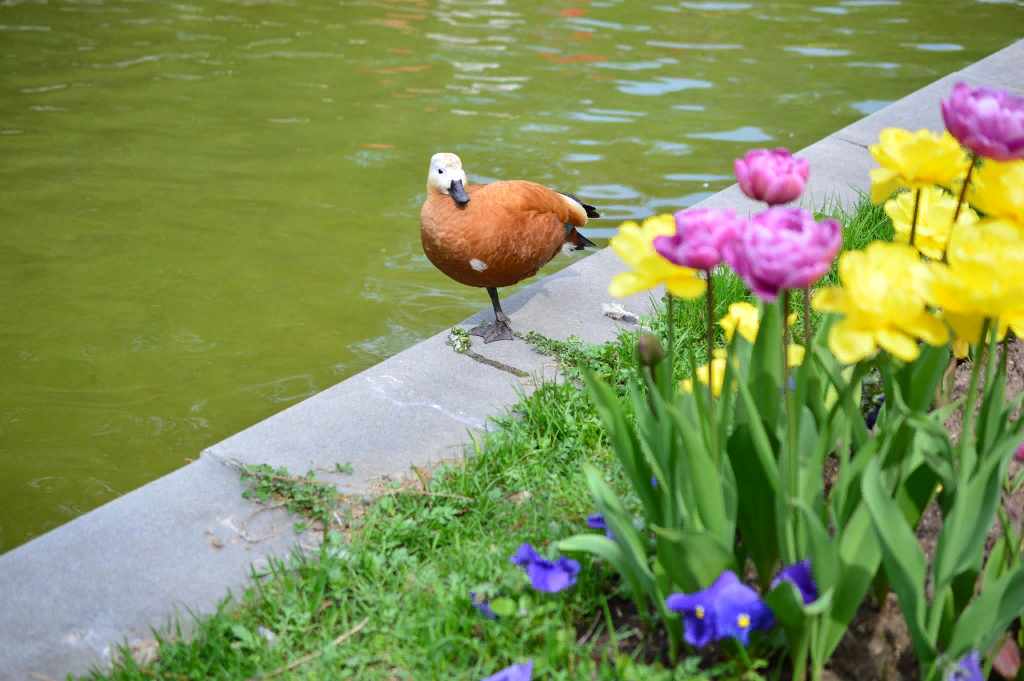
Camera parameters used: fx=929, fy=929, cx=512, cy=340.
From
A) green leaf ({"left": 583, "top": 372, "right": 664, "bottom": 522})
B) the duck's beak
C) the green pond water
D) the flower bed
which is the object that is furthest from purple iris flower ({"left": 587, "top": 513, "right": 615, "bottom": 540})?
the green pond water

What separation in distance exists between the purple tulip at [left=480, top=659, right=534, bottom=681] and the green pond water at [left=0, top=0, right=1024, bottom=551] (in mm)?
1850

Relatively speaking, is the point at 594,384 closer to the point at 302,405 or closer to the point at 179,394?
the point at 302,405

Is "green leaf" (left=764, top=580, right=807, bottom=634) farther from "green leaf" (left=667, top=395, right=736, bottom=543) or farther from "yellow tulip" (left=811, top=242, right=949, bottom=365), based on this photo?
"yellow tulip" (left=811, top=242, right=949, bottom=365)

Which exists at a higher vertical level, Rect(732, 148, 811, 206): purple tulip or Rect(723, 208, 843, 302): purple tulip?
Rect(732, 148, 811, 206): purple tulip

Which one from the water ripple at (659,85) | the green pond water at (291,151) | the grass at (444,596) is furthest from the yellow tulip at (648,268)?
the water ripple at (659,85)

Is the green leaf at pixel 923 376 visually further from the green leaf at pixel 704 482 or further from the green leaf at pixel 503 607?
the green leaf at pixel 503 607

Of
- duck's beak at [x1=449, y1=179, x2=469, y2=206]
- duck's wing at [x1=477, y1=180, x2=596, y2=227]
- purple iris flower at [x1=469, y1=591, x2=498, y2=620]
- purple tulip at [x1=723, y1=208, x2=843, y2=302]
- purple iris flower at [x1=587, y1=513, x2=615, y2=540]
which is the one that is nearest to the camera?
purple tulip at [x1=723, y1=208, x2=843, y2=302]

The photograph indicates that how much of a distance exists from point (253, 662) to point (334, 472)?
2.09 ft

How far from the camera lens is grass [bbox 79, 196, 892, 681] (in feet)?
5.72

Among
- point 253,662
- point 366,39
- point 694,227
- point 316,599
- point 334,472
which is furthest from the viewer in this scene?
point 366,39

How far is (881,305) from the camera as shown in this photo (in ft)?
3.95

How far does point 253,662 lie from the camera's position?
1.82 meters

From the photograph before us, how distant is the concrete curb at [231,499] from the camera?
195 cm

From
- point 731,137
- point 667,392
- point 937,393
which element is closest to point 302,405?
point 667,392
